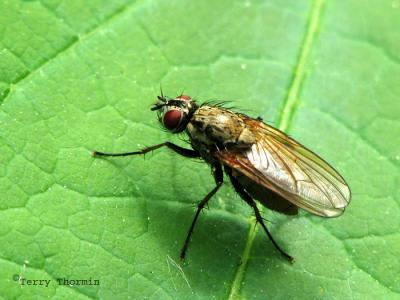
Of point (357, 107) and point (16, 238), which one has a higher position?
point (16, 238)

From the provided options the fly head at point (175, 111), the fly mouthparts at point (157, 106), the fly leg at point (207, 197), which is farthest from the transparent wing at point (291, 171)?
the fly mouthparts at point (157, 106)

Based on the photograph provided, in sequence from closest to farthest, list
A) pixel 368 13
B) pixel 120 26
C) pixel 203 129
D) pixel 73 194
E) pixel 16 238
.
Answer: pixel 16 238
pixel 73 194
pixel 203 129
pixel 120 26
pixel 368 13

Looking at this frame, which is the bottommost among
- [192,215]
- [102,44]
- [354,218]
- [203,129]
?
[354,218]

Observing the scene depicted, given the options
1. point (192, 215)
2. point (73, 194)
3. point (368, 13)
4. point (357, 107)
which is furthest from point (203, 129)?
point (368, 13)

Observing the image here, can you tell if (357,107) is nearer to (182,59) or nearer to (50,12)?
(182,59)

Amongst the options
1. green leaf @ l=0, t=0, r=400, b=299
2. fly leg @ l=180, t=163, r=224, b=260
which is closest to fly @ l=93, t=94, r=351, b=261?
fly leg @ l=180, t=163, r=224, b=260

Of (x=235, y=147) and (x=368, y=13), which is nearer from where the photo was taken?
(x=235, y=147)

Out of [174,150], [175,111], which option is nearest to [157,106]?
[175,111]
